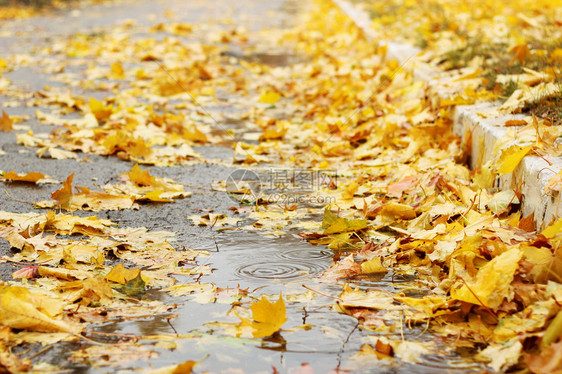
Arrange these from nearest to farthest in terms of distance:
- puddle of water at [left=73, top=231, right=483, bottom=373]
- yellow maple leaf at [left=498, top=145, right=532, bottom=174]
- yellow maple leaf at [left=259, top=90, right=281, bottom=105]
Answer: puddle of water at [left=73, top=231, right=483, bottom=373] → yellow maple leaf at [left=498, top=145, right=532, bottom=174] → yellow maple leaf at [left=259, top=90, right=281, bottom=105]

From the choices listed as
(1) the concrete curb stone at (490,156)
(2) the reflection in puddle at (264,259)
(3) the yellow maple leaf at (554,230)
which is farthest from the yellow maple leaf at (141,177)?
(3) the yellow maple leaf at (554,230)

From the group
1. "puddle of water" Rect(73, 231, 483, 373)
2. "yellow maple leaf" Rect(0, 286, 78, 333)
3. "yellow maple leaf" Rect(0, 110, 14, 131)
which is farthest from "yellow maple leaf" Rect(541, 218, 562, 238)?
"yellow maple leaf" Rect(0, 110, 14, 131)

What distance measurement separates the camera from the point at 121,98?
525 centimetres

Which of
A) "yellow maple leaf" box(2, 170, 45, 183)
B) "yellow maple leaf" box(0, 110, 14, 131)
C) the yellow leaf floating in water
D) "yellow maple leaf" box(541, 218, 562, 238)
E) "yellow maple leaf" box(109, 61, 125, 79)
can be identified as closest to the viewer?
"yellow maple leaf" box(541, 218, 562, 238)

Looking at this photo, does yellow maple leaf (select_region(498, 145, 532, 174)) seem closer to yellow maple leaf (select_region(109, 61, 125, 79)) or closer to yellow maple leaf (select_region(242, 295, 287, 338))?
yellow maple leaf (select_region(242, 295, 287, 338))

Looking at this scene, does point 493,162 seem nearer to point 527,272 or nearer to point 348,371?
point 527,272

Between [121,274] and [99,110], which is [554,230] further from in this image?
[99,110]

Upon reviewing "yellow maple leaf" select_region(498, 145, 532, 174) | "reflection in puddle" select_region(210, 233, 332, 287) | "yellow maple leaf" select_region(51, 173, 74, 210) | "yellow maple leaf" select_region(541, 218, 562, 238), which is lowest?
"reflection in puddle" select_region(210, 233, 332, 287)

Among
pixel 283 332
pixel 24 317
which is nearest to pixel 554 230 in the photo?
pixel 283 332

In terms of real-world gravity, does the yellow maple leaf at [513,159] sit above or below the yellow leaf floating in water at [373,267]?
above

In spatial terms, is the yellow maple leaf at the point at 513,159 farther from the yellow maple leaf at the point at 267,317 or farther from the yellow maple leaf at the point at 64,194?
the yellow maple leaf at the point at 64,194

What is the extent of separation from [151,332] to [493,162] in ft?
5.66

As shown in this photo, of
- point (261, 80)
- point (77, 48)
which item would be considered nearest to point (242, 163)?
point (261, 80)

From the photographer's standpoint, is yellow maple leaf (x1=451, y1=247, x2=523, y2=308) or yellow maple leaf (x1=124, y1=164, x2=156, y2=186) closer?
yellow maple leaf (x1=451, y1=247, x2=523, y2=308)
